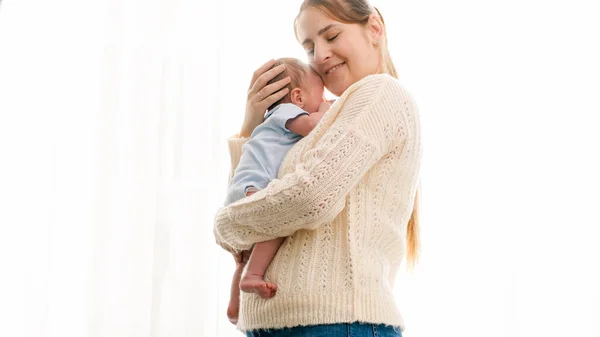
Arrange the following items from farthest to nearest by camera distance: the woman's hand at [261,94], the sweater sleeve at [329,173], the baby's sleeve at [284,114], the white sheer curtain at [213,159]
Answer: the white sheer curtain at [213,159]
the woman's hand at [261,94]
the baby's sleeve at [284,114]
the sweater sleeve at [329,173]

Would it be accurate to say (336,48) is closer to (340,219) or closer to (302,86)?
(302,86)

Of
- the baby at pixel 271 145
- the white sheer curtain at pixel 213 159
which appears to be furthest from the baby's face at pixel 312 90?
the white sheer curtain at pixel 213 159

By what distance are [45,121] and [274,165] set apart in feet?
3.60

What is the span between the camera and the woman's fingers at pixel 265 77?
1.55 meters

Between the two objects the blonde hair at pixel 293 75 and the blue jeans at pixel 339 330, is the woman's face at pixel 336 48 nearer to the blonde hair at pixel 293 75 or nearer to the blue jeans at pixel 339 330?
the blonde hair at pixel 293 75

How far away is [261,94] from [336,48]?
19 cm

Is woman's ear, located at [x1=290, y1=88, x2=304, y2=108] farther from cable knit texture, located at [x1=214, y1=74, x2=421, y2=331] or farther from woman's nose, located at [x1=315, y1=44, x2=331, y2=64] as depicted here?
cable knit texture, located at [x1=214, y1=74, x2=421, y2=331]

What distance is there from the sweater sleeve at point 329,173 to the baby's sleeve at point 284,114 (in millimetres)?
151

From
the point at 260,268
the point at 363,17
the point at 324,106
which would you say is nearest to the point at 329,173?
the point at 260,268

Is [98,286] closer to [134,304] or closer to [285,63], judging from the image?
[134,304]

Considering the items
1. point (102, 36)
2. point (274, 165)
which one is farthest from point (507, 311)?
point (102, 36)

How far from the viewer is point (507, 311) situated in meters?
2.44

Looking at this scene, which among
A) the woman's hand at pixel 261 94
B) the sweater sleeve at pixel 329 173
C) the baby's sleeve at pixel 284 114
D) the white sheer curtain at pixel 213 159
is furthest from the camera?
the white sheer curtain at pixel 213 159

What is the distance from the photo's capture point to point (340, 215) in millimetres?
1254
